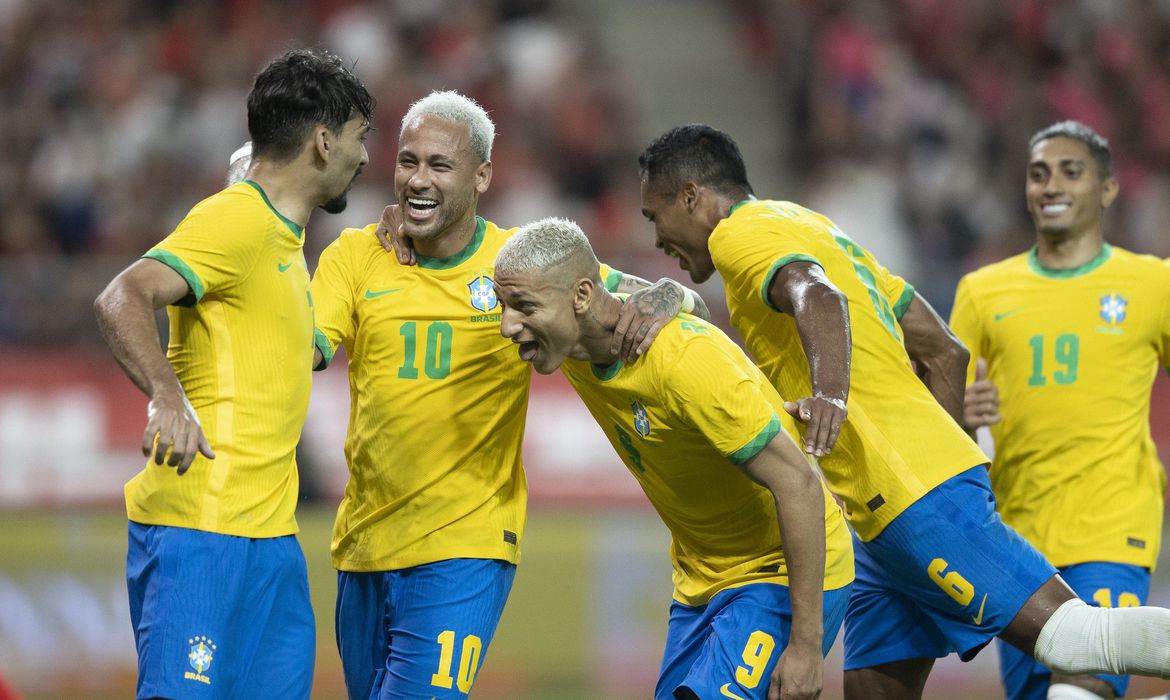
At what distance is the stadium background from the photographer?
10195 millimetres

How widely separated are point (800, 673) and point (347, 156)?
2.14 metres

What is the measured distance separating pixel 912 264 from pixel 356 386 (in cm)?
→ 851

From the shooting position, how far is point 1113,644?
493 cm

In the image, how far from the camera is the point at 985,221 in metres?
14.0

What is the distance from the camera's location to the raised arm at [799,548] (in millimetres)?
4518

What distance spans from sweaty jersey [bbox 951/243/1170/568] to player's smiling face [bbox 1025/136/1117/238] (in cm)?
19

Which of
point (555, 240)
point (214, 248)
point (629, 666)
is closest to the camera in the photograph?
point (214, 248)

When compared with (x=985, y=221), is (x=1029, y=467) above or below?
below

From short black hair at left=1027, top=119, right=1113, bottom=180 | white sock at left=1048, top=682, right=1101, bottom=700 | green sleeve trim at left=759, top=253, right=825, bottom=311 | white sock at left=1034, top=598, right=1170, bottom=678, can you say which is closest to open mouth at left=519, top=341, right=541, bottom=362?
green sleeve trim at left=759, top=253, right=825, bottom=311

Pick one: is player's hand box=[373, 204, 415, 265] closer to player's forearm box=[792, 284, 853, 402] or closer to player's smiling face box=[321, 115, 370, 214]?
player's smiling face box=[321, 115, 370, 214]

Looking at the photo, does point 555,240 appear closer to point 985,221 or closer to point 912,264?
point 912,264

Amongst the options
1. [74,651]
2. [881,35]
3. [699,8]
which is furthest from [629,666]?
[699,8]

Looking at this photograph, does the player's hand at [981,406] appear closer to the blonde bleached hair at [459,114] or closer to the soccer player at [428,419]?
the soccer player at [428,419]

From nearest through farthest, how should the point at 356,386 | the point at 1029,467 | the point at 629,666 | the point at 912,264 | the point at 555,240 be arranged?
the point at 555,240 → the point at 356,386 → the point at 1029,467 → the point at 629,666 → the point at 912,264
